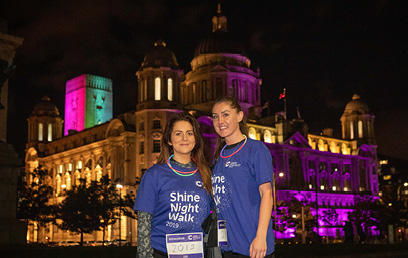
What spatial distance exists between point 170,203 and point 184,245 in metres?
0.54

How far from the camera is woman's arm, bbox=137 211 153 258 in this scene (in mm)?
6398

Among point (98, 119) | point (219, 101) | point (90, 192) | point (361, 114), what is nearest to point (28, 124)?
point (98, 119)

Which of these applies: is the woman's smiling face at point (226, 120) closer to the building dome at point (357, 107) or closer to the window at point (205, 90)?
the window at point (205, 90)

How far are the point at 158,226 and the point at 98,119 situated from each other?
143193 mm

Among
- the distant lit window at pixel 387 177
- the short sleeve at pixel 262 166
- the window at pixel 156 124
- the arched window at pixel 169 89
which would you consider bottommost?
the short sleeve at pixel 262 166

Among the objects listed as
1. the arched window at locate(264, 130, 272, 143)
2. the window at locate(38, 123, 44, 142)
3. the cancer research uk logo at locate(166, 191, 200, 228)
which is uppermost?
the window at locate(38, 123, 44, 142)

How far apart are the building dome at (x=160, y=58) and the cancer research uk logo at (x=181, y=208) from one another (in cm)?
6969

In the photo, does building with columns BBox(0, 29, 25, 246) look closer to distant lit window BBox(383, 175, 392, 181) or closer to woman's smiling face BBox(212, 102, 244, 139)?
woman's smiling face BBox(212, 102, 244, 139)

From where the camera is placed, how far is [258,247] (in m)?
6.30

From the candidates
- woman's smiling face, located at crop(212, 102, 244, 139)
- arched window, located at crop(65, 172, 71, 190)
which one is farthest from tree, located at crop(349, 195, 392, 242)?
woman's smiling face, located at crop(212, 102, 244, 139)

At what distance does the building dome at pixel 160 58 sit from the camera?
249ft

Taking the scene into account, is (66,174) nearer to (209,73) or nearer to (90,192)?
(209,73)

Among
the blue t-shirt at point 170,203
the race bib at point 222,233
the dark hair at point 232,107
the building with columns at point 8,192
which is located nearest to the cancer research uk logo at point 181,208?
the blue t-shirt at point 170,203

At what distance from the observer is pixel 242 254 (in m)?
6.54
